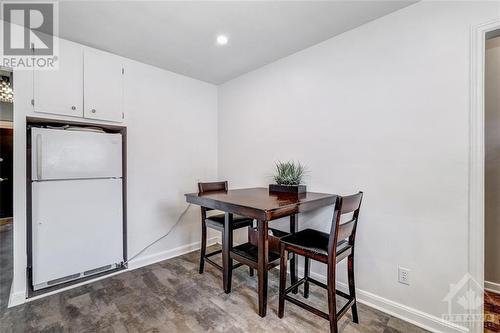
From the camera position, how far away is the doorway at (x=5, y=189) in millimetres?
2375

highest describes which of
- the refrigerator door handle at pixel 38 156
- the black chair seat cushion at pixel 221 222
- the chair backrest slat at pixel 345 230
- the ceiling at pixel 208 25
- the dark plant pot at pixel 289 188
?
the ceiling at pixel 208 25

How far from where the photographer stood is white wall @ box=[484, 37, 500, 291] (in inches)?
79.3

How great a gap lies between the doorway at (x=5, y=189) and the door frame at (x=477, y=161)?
361 centimetres

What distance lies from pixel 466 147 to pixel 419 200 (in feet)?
1.50

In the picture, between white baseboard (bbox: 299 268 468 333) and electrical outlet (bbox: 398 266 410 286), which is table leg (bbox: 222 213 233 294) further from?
electrical outlet (bbox: 398 266 410 286)

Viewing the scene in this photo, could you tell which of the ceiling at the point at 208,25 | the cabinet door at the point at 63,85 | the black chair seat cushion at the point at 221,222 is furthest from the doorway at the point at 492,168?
the cabinet door at the point at 63,85

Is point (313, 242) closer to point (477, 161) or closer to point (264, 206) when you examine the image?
point (264, 206)

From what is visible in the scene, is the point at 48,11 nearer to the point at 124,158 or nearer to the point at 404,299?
the point at 124,158

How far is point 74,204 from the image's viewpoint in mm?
2254

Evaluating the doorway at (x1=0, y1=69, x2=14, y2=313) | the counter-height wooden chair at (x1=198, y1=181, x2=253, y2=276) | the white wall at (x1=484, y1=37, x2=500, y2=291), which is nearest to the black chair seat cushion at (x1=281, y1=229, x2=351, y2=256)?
the counter-height wooden chair at (x1=198, y1=181, x2=253, y2=276)

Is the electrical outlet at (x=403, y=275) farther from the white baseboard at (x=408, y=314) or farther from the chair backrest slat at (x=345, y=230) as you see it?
the chair backrest slat at (x=345, y=230)

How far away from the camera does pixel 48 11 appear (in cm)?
182

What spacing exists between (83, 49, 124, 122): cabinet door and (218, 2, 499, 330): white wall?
75.9 inches

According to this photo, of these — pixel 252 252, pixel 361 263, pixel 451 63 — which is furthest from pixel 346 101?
pixel 252 252
